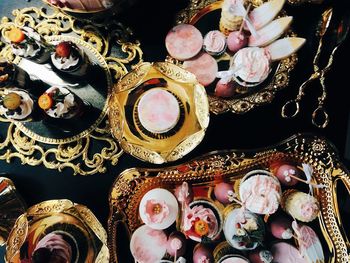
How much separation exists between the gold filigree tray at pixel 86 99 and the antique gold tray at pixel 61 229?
136 millimetres

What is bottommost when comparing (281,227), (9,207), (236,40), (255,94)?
(9,207)

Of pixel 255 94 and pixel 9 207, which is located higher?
pixel 255 94

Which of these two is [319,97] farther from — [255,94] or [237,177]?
[237,177]

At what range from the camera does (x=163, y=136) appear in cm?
134

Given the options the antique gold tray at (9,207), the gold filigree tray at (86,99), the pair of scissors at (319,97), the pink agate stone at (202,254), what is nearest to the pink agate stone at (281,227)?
the pink agate stone at (202,254)

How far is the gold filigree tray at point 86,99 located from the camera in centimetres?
140

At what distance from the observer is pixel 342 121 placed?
1.36 m

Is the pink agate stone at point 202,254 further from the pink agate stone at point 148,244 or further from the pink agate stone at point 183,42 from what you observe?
the pink agate stone at point 183,42

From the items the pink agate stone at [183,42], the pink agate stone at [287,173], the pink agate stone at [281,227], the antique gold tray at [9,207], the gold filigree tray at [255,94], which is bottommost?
the antique gold tray at [9,207]

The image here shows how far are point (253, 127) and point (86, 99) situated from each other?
53cm

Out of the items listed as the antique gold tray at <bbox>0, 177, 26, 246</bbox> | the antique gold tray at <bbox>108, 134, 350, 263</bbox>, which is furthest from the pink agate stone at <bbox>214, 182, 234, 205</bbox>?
the antique gold tray at <bbox>0, 177, 26, 246</bbox>

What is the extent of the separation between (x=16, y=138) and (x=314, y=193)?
94cm

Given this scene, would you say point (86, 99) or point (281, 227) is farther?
point (86, 99)

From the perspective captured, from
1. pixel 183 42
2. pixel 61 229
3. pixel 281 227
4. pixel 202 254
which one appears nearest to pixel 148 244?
pixel 202 254
